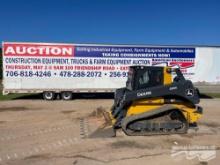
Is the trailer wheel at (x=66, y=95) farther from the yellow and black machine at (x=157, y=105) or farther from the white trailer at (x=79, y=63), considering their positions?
the yellow and black machine at (x=157, y=105)

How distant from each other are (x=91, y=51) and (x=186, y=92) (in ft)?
40.1

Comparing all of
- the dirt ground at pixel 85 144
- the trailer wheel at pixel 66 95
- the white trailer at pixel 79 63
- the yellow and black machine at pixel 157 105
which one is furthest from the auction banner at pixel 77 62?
the yellow and black machine at pixel 157 105

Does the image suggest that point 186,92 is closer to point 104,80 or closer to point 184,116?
point 184,116

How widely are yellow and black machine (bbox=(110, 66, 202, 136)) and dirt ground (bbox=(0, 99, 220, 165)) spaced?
502mm

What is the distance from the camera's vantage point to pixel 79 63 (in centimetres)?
2369

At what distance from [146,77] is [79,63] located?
451 inches

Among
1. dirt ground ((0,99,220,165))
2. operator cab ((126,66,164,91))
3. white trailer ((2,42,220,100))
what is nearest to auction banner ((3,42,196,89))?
white trailer ((2,42,220,100))

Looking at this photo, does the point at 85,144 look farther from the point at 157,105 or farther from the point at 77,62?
the point at 77,62

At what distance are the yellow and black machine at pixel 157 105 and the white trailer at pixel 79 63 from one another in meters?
11.1

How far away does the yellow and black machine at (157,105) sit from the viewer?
1234 centimetres

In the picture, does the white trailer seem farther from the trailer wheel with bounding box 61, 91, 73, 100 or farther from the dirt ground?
the dirt ground

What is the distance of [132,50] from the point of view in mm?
24109

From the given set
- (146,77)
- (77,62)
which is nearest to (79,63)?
(77,62)

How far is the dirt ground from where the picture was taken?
945 centimetres
